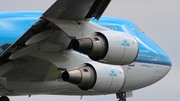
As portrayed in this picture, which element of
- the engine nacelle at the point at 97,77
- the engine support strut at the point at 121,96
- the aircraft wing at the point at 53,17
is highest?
the aircraft wing at the point at 53,17

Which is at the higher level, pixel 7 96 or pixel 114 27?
pixel 114 27

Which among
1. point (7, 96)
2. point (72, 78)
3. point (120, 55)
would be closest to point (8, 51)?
point (72, 78)

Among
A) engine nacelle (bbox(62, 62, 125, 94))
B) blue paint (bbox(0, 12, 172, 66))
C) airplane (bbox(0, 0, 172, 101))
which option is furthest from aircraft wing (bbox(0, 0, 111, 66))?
blue paint (bbox(0, 12, 172, 66))

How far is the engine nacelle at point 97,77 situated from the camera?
75.0 feet

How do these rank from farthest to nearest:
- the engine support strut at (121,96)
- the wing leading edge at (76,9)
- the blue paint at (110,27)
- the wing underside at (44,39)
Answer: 1. the engine support strut at (121,96)
2. the blue paint at (110,27)
3. the wing underside at (44,39)
4. the wing leading edge at (76,9)

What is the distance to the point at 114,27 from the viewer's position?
27.0 m

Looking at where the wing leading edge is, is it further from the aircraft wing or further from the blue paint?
the blue paint

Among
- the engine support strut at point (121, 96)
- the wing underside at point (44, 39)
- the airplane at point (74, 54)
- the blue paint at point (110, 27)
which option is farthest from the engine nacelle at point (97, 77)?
the engine support strut at point (121, 96)

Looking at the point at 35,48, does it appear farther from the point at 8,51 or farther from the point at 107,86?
the point at 107,86

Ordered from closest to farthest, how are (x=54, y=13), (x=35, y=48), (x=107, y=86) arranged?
1. (x=54, y=13)
2. (x=35, y=48)
3. (x=107, y=86)

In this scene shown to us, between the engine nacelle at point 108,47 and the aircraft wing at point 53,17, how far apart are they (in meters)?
0.68

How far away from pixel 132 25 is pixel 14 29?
6419mm

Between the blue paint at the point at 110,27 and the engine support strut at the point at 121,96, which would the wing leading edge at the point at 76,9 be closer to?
the blue paint at the point at 110,27

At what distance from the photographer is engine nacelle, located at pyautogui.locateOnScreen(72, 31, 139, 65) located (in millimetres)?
Result: 20844
